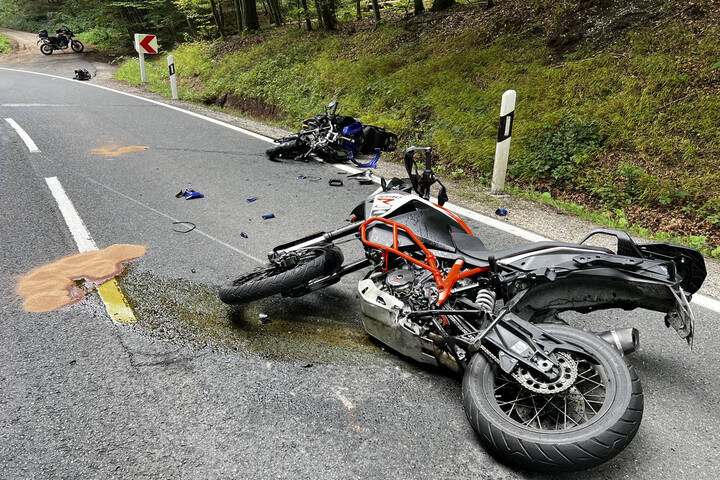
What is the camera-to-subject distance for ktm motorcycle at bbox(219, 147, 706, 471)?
227cm

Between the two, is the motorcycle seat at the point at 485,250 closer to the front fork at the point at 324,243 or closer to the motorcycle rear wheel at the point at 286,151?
the front fork at the point at 324,243

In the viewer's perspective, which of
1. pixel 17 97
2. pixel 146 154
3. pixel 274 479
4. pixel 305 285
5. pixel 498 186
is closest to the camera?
pixel 274 479

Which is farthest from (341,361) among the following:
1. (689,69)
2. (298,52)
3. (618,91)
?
(298,52)

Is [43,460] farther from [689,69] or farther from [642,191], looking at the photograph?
[689,69]

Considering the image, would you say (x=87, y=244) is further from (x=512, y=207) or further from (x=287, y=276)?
(x=512, y=207)

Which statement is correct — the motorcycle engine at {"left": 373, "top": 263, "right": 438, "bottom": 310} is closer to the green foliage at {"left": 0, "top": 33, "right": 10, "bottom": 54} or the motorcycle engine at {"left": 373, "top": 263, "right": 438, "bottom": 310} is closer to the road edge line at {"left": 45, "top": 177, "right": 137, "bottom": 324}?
the road edge line at {"left": 45, "top": 177, "right": 137, "bottom": 324}

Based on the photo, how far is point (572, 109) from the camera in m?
7.20

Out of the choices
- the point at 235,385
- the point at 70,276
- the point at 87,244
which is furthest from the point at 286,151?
the point at 235,385

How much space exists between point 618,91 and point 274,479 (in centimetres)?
725

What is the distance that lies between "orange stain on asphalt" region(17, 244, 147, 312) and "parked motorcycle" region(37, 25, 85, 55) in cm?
2475

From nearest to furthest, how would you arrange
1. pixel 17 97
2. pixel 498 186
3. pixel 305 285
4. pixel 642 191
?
pixel 305 285, pixel 642 191, pixel 498 186, pixel 17 97

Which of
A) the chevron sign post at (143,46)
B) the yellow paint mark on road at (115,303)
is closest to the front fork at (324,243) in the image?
the yellow paint mark on road at (115,303)

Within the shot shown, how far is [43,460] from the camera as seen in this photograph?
93.6 inches

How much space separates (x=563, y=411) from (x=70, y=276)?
3.99 metres
